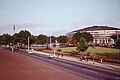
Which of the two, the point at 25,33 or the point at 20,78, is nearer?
the point at 20,78

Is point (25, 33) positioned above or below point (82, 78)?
above

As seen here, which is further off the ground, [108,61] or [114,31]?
[114,31]

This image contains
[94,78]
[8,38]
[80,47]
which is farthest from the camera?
[8,38]

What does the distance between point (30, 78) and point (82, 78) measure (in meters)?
5.85

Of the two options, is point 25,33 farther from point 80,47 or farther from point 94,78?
point 94,78

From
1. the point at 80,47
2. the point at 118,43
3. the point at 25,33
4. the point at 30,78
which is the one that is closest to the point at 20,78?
the point at 30,78

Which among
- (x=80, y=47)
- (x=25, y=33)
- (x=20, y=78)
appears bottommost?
(x=20, y=78)

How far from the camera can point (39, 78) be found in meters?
21.8

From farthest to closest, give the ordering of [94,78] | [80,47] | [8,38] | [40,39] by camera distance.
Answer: [8,38]
[40,39]
[80,47]
[94,78]

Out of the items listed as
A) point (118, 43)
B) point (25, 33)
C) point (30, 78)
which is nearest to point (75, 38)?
point (25, 33)

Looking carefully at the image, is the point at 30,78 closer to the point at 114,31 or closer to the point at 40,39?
the point at 40,39

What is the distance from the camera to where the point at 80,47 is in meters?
48.1

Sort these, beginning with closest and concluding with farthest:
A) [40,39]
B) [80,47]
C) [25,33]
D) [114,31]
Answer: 1. [80,47]
2. [25,33]
3. [40,39]
4. [114,31]

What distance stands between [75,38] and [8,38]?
52.8 metres
